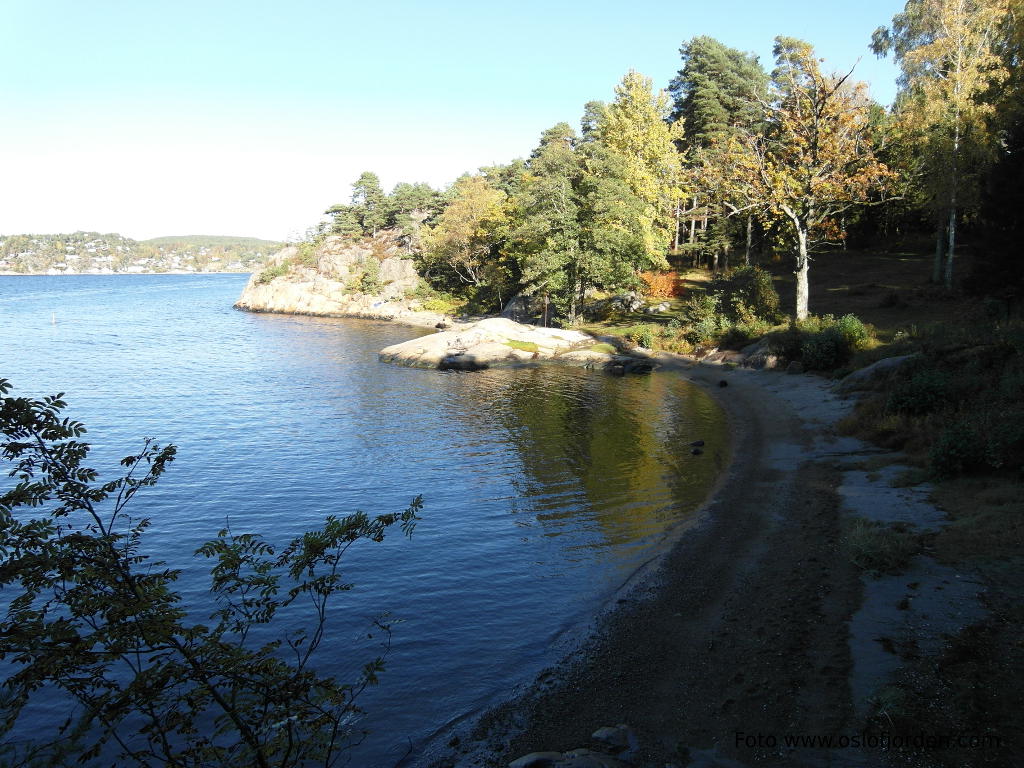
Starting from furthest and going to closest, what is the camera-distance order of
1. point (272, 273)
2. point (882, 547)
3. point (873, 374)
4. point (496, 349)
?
1. point (272, 273)
2. point (496, 349)
3. point (873, 374)
4. point (882, 547)

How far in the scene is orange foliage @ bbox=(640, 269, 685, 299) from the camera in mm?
60228

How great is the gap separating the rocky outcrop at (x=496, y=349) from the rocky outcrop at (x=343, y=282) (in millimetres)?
31452

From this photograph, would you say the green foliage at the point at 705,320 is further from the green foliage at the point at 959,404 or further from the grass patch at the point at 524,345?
the green foliage at the point at 959,404

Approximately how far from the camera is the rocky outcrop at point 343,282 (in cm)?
9169

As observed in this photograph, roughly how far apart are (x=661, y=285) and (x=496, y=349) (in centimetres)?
1898

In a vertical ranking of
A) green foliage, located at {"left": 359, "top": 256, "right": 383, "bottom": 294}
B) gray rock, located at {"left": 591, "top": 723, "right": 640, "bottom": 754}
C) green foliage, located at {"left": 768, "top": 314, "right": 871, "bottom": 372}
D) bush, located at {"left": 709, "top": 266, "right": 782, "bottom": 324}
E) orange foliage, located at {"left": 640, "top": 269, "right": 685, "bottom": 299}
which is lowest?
gray rock, located at {"left": 591, "top": 723, "right": 640, "bottom": 754}

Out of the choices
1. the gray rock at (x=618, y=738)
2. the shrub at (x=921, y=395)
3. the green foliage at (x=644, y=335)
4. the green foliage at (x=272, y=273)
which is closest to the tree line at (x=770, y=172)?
the green foliage at (x=644, y=335)

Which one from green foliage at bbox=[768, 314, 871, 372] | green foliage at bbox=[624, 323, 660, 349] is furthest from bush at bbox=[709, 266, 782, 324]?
green foliage at bbox=[768, 314, 871, 372]

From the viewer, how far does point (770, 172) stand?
41312mm

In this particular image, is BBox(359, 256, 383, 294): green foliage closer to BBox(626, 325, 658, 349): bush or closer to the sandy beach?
BBox(626, 325, 658, 349): bush

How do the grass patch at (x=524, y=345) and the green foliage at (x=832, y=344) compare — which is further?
the grass patch at (x=524, y=345)

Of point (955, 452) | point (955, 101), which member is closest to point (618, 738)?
point (955, 452)

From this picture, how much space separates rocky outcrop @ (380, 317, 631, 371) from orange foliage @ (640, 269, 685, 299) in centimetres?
975

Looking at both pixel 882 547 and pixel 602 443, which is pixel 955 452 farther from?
pixel 602 443
